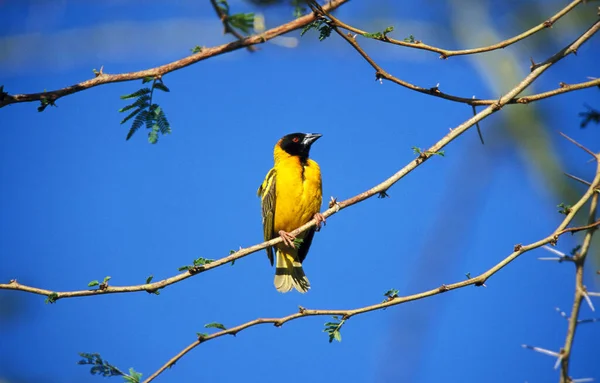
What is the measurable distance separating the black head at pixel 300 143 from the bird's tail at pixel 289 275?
1013 mm

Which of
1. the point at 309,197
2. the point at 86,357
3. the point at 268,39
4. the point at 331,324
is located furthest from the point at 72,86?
the point at 309,197

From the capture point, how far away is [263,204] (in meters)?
6.10

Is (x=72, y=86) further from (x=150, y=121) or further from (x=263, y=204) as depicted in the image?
(x=263, y=204)

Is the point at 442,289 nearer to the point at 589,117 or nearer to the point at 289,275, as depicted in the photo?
the point at 589,117

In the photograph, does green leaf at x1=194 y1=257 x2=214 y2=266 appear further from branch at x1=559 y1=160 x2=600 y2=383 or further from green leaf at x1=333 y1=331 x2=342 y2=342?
branch at x1=559 y1=160 x2=600 y2=383

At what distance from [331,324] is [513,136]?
1536mm

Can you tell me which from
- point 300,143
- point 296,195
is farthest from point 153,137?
point 300,143

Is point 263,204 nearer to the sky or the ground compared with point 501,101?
nearer to the sky

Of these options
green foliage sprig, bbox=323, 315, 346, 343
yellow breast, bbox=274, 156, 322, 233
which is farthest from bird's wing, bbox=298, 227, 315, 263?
green foliage sprig, bbox=323, 315, 346, 343

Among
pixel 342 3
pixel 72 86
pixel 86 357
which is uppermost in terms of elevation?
pixel 342 3

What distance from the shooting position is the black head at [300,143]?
640 cm

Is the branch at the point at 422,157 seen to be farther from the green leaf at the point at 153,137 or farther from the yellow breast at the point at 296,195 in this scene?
A: the yellow breast at the point at 296,195

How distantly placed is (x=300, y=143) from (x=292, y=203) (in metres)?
0.84

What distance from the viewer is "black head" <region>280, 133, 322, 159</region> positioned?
640 centimetres
